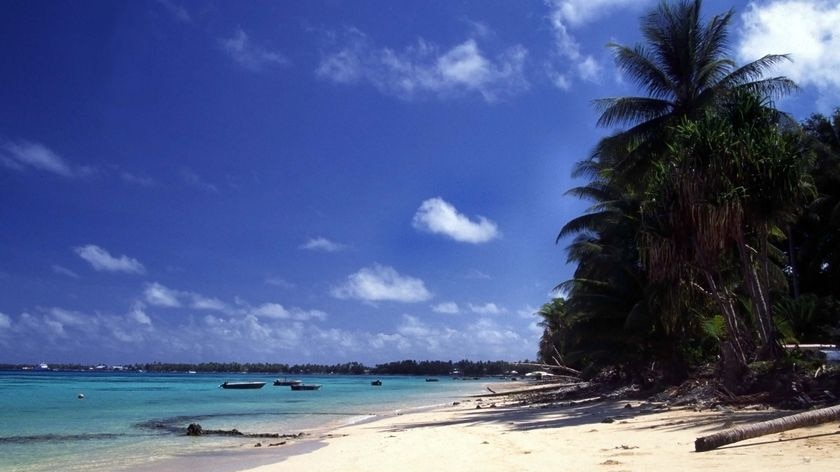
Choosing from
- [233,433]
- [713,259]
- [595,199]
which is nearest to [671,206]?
[713,259]

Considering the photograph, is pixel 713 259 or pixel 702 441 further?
pixel 713 259

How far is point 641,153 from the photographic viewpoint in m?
20.8

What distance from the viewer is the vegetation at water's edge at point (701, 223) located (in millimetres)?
14562

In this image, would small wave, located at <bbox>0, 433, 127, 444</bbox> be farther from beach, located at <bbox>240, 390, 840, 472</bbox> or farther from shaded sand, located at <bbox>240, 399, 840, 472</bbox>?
shaded sand, located at <bbox>240, 399, 840, 472</bbox>

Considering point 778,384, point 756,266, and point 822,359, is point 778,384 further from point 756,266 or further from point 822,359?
point 756,266

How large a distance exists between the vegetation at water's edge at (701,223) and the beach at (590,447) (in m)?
3.67

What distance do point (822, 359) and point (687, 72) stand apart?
1043 cm

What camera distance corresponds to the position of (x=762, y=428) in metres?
7.52

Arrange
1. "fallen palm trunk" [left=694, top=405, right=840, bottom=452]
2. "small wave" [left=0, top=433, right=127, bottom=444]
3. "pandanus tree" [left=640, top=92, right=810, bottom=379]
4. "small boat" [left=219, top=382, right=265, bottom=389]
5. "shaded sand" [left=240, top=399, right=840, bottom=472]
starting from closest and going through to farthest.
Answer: "shaded sand" [left=240, top=399, right=840, bottom=472]
"fallen palm trunk" [left=694, top=405, right=840, bottom=452]
"pandanus tree" [left=640, top=92, right=810, bottom=379]
"small wave" [left=0, top=433, right=127, bottom=444]
"small boat" [left=219, top=382, right=265, bottom=389]

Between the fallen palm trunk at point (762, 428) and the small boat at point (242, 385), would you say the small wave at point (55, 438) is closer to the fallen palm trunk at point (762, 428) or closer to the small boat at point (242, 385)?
the fallen palm trunk at point (762, 428)

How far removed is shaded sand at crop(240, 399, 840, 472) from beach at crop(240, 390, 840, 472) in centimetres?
1

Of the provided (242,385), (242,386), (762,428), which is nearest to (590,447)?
(762,428)

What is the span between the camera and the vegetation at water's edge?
14562mm

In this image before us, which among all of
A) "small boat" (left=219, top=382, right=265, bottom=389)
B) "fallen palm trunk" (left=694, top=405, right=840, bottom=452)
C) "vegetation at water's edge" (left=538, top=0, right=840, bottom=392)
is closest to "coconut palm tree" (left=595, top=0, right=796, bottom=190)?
"vegetation at water's edge" (left=538, top=0, right=840, bottom=392)
